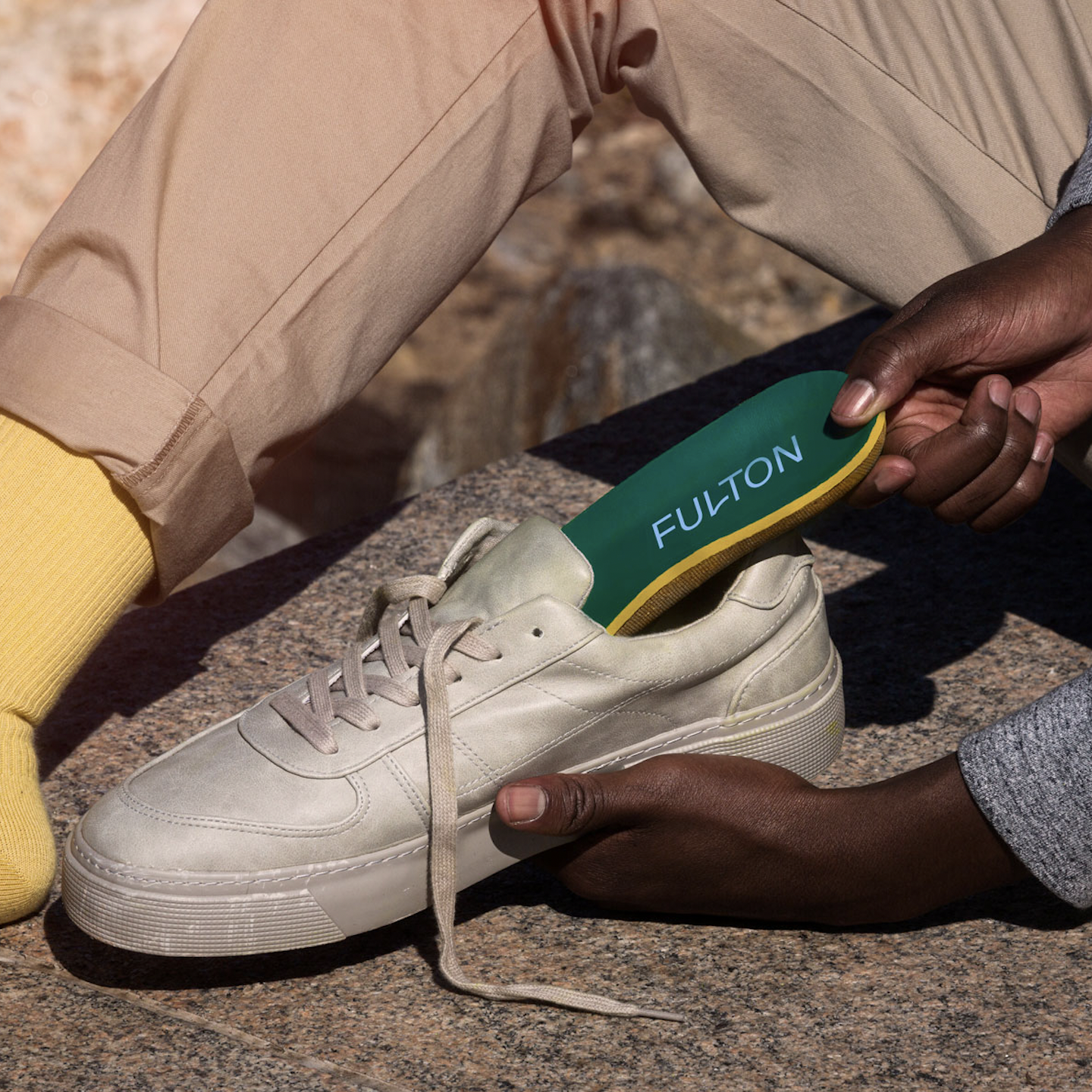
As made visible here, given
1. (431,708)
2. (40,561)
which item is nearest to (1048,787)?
(431,708)

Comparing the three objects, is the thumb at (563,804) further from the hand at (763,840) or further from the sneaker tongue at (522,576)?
the sneaker tongue at (522,576)

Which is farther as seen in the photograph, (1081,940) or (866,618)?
(866,618)

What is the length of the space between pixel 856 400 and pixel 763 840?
18.0 inches

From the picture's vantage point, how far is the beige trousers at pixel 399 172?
1380 millimetres

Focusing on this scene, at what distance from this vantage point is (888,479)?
1408 millimetres

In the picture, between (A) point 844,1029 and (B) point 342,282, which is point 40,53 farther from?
(A) point 844,1029

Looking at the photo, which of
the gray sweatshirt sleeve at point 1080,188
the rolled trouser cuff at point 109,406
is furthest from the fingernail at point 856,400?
the rolled trouser cuff at point 109,406

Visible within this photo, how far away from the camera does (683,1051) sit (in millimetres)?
1181

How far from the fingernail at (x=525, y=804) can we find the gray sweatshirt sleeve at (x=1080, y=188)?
924 millimetres

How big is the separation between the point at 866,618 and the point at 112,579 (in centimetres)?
104

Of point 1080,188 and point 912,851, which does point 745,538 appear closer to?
point 912,851

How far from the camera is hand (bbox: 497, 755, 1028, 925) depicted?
1260 millimetres

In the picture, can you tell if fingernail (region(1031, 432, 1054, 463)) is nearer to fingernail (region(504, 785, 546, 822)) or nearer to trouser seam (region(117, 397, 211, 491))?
fingernail (region(504, 785, 546, 822))

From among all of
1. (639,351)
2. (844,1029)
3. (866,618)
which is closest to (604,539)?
(844,1029)
